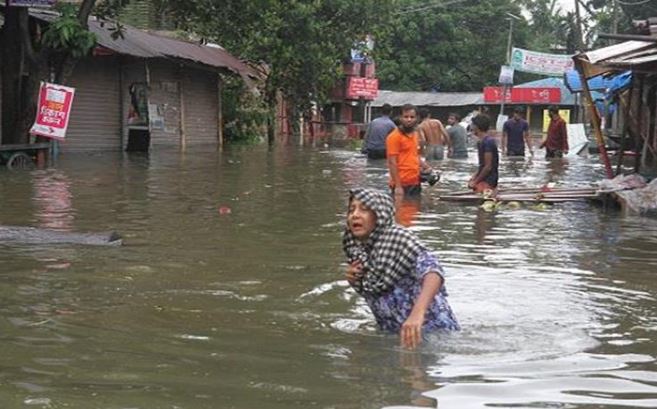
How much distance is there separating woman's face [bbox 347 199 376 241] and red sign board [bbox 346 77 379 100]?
51.1m

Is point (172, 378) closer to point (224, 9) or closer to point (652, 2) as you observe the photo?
point (224, 9)

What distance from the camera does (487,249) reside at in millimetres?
9344

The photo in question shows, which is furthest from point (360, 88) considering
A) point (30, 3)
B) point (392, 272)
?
point (392, 272)

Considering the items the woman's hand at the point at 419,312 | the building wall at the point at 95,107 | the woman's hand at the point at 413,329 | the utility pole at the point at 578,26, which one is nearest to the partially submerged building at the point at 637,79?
the woman's hand at the point at 419,312

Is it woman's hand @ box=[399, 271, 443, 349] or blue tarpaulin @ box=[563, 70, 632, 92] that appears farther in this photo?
blue tarpaulin @ box=[563, 70, 632, 92]

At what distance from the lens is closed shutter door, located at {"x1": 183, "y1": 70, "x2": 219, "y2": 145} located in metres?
31.5

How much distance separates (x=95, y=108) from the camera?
86.4ft

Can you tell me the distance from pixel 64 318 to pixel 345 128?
47769mm

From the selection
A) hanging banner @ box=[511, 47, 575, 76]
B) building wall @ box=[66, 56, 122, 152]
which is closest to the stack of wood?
building wall @ box=[66, 56, 122, 152]

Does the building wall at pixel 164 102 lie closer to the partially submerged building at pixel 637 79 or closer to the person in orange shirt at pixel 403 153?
the partially submerged building at pixel 637 79

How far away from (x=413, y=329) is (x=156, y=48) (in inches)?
879

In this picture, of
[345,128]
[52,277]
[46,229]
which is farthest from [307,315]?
[345,128]

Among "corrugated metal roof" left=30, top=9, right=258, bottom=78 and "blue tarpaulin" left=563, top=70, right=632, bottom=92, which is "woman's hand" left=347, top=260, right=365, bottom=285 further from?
"blue tarpaulin" left=563, top=70, right=632, bottom=92

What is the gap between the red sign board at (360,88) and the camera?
56.1 metres
